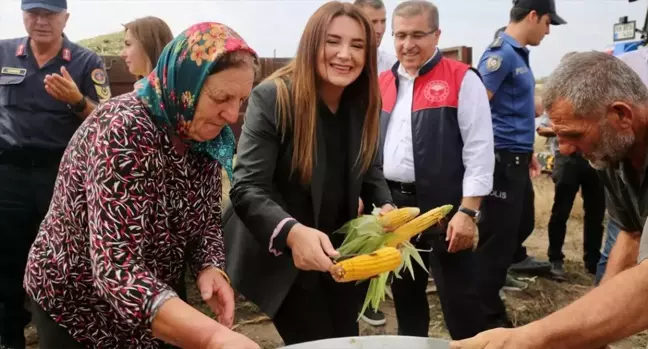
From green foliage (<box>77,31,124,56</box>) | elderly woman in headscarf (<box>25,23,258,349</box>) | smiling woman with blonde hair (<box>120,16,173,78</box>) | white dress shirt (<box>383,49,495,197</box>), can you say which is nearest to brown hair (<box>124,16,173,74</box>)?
smiling woman with blonde hair (<box>120,16,173,78</box>)

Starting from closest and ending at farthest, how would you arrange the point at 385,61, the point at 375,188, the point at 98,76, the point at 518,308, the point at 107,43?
1. the point at 375,188
2. the point at 98,76
3. the point at 385,61
4. the point at 518,308
5. the point at 107,43

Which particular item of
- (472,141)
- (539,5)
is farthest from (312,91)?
(539,5)

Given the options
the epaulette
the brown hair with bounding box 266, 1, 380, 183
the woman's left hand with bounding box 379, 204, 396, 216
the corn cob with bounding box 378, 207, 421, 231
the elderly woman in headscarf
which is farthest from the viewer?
the epaulette

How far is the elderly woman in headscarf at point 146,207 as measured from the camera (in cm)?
147

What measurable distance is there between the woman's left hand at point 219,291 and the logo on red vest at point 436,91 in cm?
182

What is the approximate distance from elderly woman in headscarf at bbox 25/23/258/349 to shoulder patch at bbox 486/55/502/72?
252 cm

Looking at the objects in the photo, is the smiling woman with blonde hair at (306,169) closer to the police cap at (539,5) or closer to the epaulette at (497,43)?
the epaulette at (497,43)

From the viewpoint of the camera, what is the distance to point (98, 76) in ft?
12.7

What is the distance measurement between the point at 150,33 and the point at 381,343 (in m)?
2.51

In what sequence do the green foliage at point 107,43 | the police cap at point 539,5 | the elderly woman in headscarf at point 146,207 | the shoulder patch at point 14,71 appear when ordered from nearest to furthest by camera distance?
the elderly woman in headscarf at point 146,207, the shoulder patch at point 14,71, the police cap at point 539,5, the green foliage at point 107,43

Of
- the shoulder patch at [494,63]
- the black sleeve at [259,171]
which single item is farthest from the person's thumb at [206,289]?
the shoulder patch at [494,63]

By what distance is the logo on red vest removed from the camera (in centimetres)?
325

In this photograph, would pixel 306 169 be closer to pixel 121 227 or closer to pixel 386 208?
pixel 386 208

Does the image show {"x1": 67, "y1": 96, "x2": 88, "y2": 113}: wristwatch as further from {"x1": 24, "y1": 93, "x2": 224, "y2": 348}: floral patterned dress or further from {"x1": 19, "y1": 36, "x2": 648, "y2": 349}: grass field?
{"x1": 24, "y1": 93, "x2": 224, "y2": 348}: floral patterned dress
